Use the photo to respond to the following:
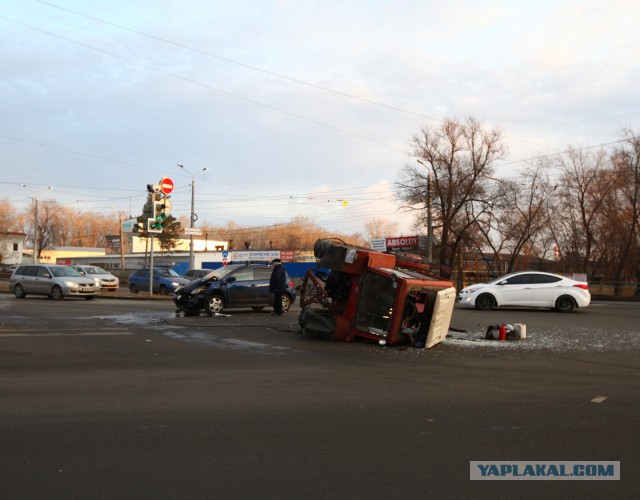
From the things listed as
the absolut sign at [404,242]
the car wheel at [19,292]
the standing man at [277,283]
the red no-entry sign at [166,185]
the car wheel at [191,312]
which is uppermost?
the red no-entry sign at [166,185]

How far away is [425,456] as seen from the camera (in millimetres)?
5242

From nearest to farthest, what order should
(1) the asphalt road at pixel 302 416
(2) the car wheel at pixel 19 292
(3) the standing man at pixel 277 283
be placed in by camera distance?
1. (1) the asphalt road at pixel 302 416
2. (3) the standing man at pixel 277 283
3. (2) the car wheel at pixel 19 292

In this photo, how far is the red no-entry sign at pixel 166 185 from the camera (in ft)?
87.2

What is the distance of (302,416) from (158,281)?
96.1 feet

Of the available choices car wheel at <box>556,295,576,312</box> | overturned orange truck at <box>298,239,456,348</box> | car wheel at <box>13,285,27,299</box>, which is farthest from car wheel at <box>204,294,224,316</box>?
car wheel at <box>13,285,27,299</box>

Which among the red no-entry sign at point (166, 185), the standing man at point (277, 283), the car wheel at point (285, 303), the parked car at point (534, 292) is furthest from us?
the red no-entry sign at point (166, 185)

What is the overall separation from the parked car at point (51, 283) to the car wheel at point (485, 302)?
55.5 ft

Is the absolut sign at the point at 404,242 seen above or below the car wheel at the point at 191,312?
above

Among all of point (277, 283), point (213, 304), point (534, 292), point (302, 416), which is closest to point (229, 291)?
point (213, 304)

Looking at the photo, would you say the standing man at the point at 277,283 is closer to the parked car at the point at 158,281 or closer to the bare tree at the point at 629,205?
the parked car at the point at 158,281

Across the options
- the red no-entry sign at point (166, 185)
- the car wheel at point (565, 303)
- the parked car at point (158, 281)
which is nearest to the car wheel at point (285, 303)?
the red no-entry sign at point (166, 185)

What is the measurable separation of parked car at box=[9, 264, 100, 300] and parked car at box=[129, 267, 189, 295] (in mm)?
6179

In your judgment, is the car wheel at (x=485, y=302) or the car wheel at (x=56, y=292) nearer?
the car wheel at (x=485, y=302)

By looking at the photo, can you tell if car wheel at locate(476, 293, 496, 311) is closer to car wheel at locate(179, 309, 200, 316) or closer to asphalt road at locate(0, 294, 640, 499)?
asphalt road at locate(0, 294, 640, 499)
